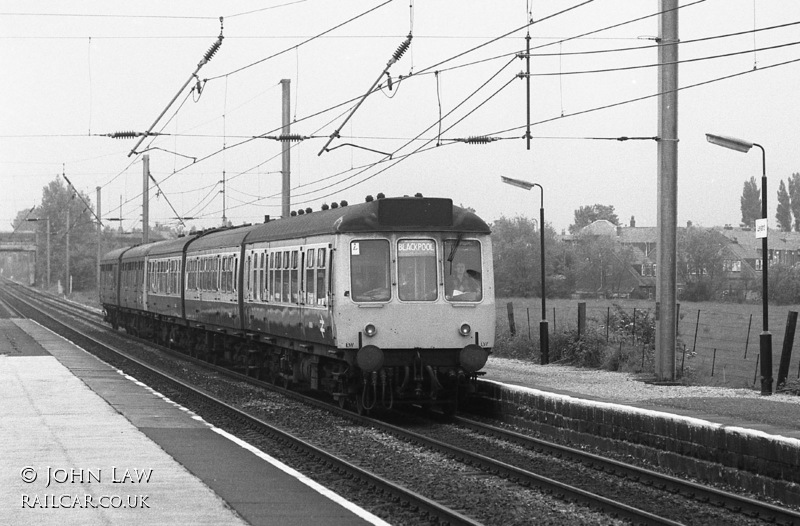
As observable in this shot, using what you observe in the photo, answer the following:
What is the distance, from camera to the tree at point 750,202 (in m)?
136

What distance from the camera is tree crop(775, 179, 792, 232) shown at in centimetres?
13300

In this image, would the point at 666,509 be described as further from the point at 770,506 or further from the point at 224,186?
the point at 224,186

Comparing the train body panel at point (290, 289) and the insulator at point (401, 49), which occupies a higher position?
the insulator at point (401, 49)

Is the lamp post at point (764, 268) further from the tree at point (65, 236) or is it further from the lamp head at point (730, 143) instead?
the tree at point (65, 236)

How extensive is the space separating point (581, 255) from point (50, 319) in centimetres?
3827

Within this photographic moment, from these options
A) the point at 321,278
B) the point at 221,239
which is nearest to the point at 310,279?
the point at 321,278

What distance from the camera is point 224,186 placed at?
4300 centimetres

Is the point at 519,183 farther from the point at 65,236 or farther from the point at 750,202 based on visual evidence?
the point at 750,202

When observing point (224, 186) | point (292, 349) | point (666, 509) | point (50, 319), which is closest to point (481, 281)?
point (292, 349)

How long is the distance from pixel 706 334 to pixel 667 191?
24.2 m

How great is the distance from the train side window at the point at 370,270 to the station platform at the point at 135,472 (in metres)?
2.93

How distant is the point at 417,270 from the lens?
53.8ft

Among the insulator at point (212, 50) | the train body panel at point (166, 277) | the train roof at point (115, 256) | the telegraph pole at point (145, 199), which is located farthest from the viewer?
the telegraph pole at point (145, 199)


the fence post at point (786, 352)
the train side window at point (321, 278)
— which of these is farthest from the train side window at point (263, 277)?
the fence post at point (786, 352)
